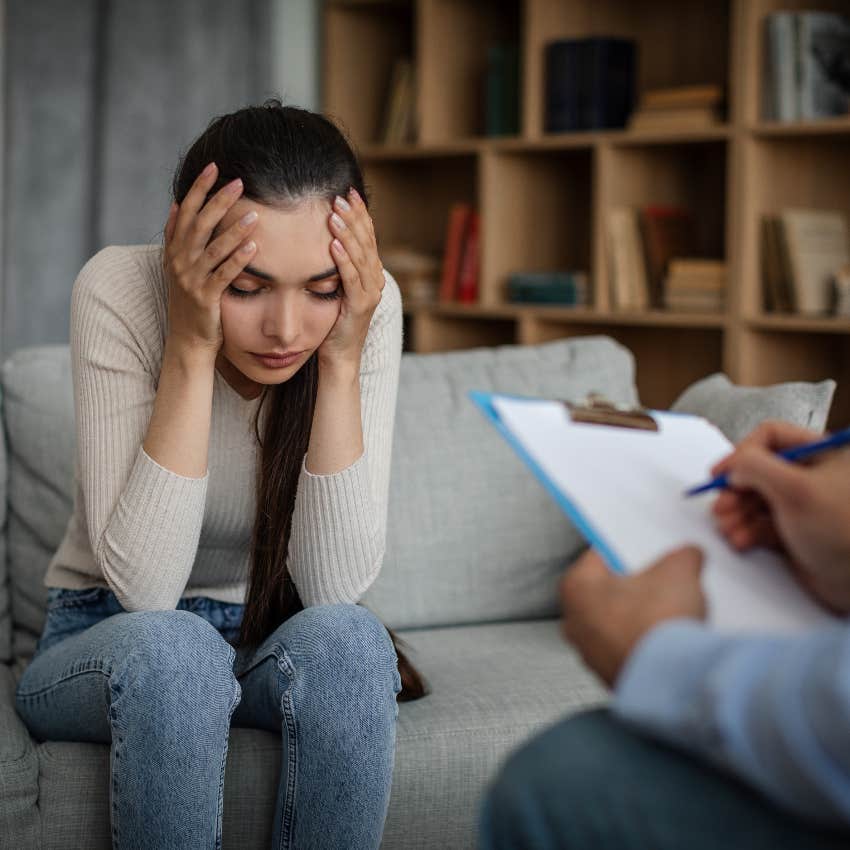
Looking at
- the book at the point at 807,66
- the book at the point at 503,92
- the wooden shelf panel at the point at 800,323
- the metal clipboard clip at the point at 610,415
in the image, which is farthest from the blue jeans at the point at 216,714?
the book at the point at 503,92

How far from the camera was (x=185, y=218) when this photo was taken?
133 cm

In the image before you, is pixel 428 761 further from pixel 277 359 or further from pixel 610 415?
pixel 610 415

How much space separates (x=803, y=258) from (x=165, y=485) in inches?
71.8

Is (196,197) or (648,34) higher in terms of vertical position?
(648,34)

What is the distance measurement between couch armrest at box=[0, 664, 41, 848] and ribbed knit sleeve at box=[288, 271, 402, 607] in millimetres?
363

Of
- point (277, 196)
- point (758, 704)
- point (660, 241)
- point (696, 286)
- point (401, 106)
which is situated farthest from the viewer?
point (401, 106)

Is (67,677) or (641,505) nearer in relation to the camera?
(641,505)

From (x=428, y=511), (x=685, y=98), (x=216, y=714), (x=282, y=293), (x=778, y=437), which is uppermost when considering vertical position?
(x=685, y=98)

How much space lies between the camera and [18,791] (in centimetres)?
136

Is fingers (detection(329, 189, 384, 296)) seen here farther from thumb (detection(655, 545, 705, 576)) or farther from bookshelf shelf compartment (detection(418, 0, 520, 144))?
bookshelf shelf compartment (detection(418, 0, 520, 144))

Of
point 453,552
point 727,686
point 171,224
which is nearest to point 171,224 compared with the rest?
point 171,224

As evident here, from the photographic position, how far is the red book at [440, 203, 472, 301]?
3336mm

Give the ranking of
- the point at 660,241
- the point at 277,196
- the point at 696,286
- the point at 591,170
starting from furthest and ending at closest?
the point at 591,170 < the point at 660,241 < the point at 696,286 < the point at 277,196

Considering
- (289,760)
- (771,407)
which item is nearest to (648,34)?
(771,407)
